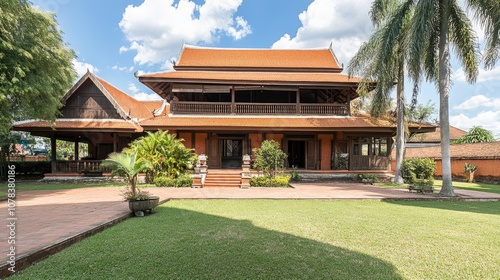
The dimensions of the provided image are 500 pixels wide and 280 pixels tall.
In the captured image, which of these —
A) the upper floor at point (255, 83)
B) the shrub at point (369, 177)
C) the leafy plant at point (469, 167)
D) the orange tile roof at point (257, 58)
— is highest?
the orange tile roof at point (257, 58)

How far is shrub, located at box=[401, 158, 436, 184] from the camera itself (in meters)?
12.6

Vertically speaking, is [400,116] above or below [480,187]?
above

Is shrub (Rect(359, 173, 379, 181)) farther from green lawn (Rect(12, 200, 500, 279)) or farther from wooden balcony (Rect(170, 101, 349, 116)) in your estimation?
green lawn (Rect(12, 200, 500, 279))

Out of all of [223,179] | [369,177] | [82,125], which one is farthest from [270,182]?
[82,125]

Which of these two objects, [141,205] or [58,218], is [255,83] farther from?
[58,218]

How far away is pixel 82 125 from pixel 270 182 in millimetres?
10974

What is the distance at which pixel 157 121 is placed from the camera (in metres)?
14.2

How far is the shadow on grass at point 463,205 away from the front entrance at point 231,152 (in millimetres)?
9117

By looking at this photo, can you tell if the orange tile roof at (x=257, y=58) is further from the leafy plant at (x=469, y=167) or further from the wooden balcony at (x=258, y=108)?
the leafy plant at (x=469, y=167)

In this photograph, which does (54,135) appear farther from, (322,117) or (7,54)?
(322,117)

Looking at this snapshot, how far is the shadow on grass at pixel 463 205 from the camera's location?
24.6ft

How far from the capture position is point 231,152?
53.1 feet

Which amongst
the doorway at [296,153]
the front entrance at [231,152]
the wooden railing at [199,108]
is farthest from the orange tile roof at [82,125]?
the doorway at [296,153]

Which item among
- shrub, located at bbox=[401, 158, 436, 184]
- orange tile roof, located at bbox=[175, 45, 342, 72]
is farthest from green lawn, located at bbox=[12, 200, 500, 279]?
orange tile roof, located at bbox=[175, 45, 342, 72]
